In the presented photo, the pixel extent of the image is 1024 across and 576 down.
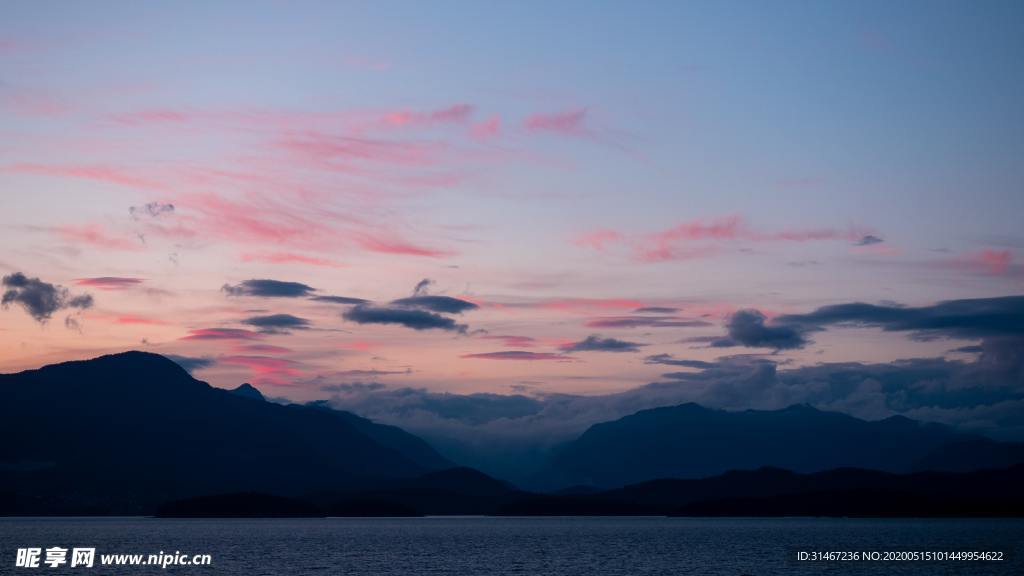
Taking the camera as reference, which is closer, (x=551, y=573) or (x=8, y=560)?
(x=551, y=573)

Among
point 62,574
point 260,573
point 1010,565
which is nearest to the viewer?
point 62,574

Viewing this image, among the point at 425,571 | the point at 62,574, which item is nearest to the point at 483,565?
the point at 425,571

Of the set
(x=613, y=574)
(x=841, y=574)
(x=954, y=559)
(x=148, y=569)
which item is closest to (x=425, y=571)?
(x=613, y=574)

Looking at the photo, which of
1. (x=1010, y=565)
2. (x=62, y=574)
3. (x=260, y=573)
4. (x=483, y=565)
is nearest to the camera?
(x=62, y=574)

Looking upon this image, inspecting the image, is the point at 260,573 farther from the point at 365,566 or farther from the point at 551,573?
the point at 551,573

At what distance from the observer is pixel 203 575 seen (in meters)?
162

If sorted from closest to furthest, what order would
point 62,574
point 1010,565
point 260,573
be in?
point 62,574
point 260,573
point 1010,565

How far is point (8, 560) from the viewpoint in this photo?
195000 millimetres

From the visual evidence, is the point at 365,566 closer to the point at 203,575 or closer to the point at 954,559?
the point at 203,575

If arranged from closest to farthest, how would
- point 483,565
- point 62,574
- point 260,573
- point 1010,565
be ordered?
point 62,574 → point 260,573 → point 1010,565 → point 483,565

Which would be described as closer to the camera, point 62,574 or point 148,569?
point 62,574

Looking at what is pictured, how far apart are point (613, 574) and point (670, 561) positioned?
1365 inches

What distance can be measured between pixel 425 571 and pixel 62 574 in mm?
59302

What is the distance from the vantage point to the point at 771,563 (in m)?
191
